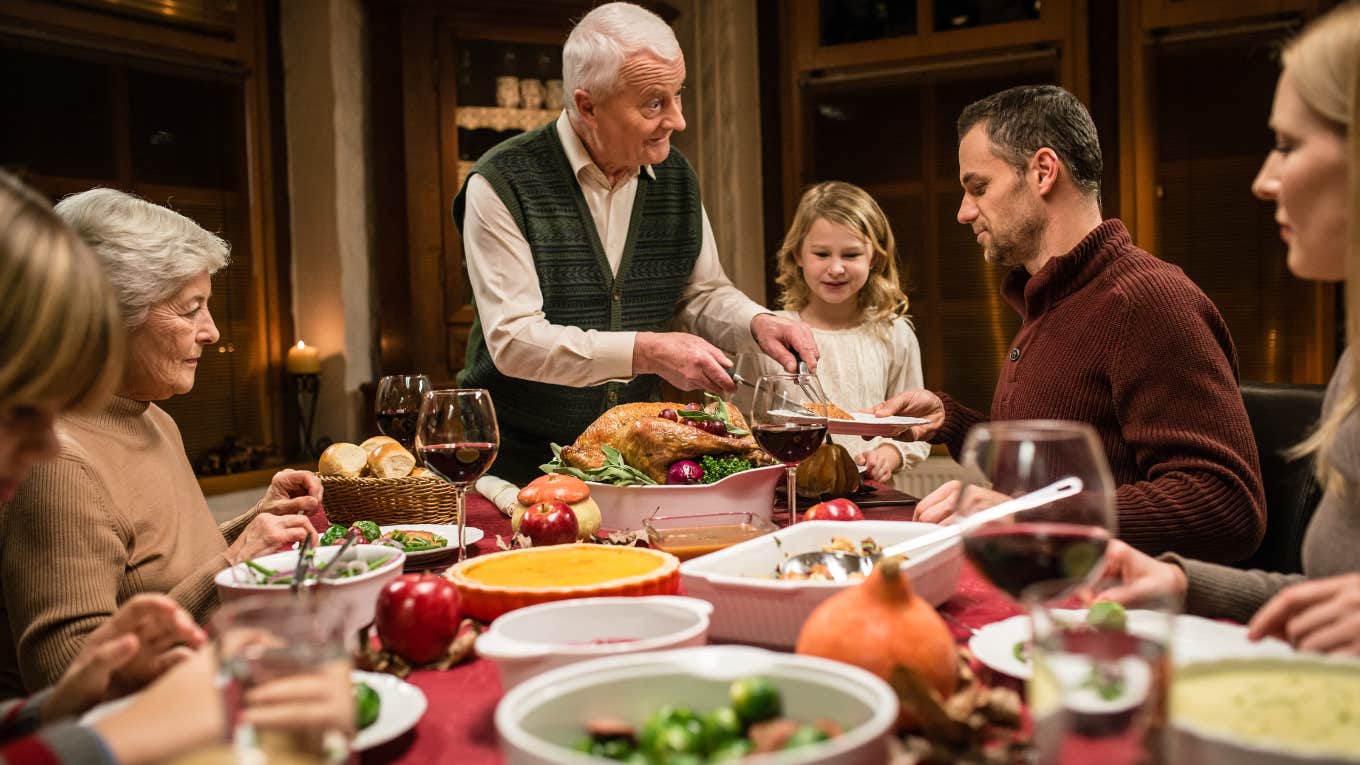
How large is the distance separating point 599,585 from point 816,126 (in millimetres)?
4186

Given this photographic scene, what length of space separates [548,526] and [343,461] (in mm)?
657

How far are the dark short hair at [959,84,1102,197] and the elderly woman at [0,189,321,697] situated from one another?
4.84 feet

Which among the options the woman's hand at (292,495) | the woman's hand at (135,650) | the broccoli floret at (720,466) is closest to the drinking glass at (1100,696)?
the woman's hand at (135,650)

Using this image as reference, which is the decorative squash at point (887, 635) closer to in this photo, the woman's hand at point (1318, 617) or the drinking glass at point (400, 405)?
the woman's hand at point (1318, 617)

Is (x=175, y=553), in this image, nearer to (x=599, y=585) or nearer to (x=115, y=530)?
(x=115, y=530)

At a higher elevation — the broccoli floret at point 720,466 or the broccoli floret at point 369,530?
the broccoli floret at point 720,466

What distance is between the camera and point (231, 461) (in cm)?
455

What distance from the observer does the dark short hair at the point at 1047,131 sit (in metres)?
2.14

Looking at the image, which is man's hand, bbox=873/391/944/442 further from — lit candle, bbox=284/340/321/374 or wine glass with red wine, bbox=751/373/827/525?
lit candle, bbox=284/340/321/374

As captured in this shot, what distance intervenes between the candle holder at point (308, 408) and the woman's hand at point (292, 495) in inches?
113

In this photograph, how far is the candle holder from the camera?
4.71 m

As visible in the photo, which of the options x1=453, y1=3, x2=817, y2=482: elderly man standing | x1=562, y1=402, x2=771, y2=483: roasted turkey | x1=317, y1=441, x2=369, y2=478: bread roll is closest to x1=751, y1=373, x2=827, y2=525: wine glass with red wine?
x1=562, y1=402, x2=771, y2=483: roasted turkey

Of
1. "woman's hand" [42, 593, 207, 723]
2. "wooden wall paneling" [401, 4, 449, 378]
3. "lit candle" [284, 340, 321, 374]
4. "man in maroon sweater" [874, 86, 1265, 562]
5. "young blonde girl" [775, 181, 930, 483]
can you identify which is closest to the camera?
"woman's hand" [42, 593, 207, 723]

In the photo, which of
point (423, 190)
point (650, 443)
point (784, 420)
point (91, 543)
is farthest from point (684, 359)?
point (423, 190)
